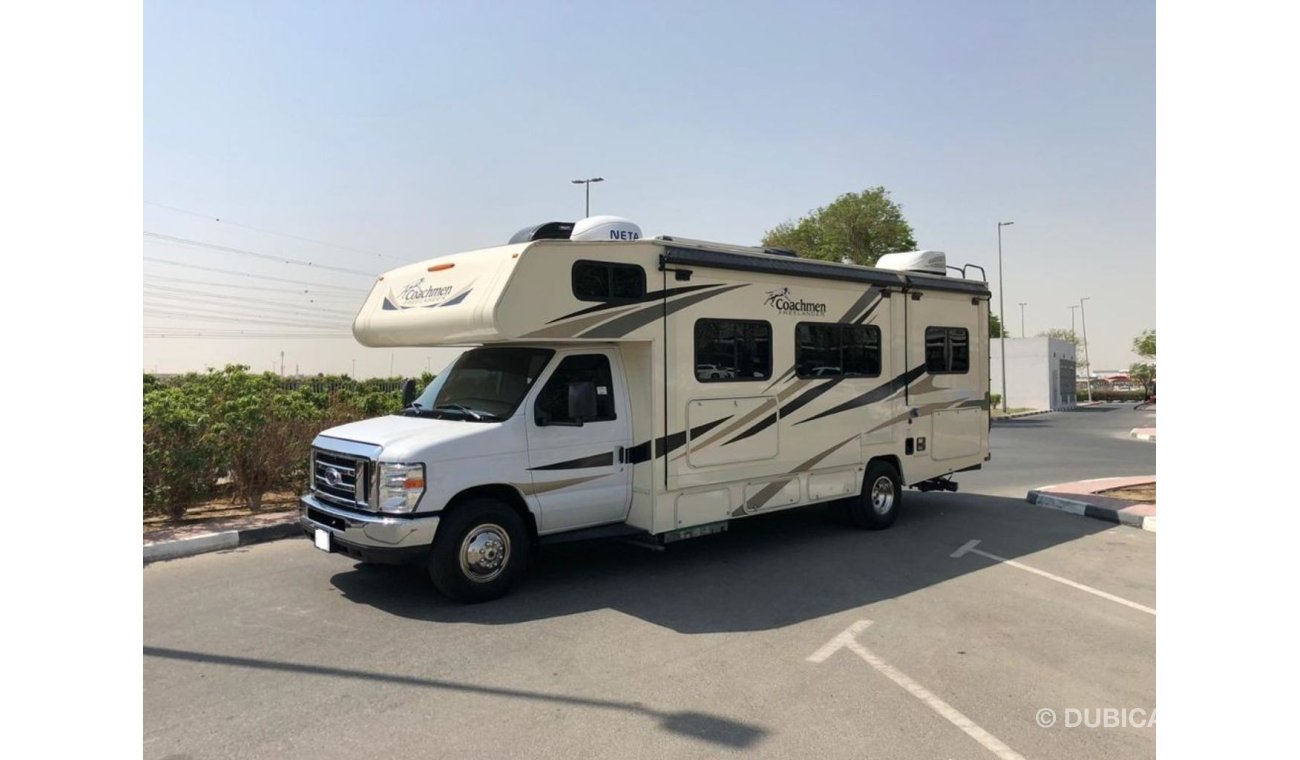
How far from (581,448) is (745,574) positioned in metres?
1.98

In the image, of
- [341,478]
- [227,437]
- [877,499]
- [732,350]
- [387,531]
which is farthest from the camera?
[227,437]

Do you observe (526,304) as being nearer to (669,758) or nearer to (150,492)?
(669,758)

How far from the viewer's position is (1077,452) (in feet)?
67.7

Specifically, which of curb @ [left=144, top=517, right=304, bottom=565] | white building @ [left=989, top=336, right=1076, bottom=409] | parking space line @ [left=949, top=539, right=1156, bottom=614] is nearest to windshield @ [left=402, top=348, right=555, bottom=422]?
curb @ [left=144, top=517, right=304, bottom=565]

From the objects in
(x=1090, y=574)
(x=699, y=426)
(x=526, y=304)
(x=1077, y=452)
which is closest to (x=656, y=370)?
(x=699, y=426)

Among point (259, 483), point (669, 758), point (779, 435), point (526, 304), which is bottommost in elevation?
point (669, 758)

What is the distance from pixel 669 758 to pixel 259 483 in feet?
25.8

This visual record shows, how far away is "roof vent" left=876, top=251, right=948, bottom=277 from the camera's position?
10438mm

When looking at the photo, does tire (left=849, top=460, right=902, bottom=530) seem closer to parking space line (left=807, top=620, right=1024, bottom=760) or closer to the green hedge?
parking space line (left=807, top=620, right=1024, bottom=760)

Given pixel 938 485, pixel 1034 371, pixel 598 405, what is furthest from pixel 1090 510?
pixel 1034 371

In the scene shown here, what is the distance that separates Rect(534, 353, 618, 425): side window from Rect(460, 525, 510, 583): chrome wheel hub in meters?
0.98

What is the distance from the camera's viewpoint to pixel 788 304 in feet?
27.9

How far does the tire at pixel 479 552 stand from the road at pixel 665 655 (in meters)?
0.17

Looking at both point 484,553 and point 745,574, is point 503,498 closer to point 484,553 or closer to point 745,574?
point 484,553
